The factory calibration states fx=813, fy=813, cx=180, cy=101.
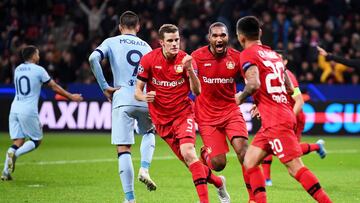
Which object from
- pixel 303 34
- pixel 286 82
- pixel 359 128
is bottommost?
pixel 359 128

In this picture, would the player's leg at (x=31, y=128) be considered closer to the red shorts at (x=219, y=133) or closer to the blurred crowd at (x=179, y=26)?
the red shorts at (x=219, y=133)

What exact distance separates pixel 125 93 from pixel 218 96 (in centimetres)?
121

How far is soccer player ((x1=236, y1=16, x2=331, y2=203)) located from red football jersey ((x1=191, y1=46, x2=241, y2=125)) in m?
1.61

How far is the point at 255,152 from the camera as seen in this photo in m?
8.73

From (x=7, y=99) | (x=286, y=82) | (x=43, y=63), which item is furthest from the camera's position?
(x=43, y=63)

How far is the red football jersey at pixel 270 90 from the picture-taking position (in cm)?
863

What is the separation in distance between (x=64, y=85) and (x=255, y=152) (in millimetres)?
16270

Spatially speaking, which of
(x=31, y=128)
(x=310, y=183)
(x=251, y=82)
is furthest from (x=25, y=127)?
(x=310, y=183)

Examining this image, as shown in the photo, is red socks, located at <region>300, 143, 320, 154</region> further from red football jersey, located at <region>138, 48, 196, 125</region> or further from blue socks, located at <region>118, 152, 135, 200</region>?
blue socks, located at <region>118, 152, 135, 200</region>

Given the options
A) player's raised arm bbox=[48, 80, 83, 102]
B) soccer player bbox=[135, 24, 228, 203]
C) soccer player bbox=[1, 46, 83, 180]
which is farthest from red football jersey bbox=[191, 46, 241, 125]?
soccer player bbox=[1, 46, 83, 180]

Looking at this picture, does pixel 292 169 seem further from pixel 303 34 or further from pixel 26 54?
pixel 303 34

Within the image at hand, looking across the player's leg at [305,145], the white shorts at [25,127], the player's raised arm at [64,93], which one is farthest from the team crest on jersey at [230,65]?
the white shorts at [25,127]

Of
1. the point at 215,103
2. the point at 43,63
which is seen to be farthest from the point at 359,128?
the point at 215,103

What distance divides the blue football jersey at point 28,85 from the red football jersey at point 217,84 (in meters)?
4.44
